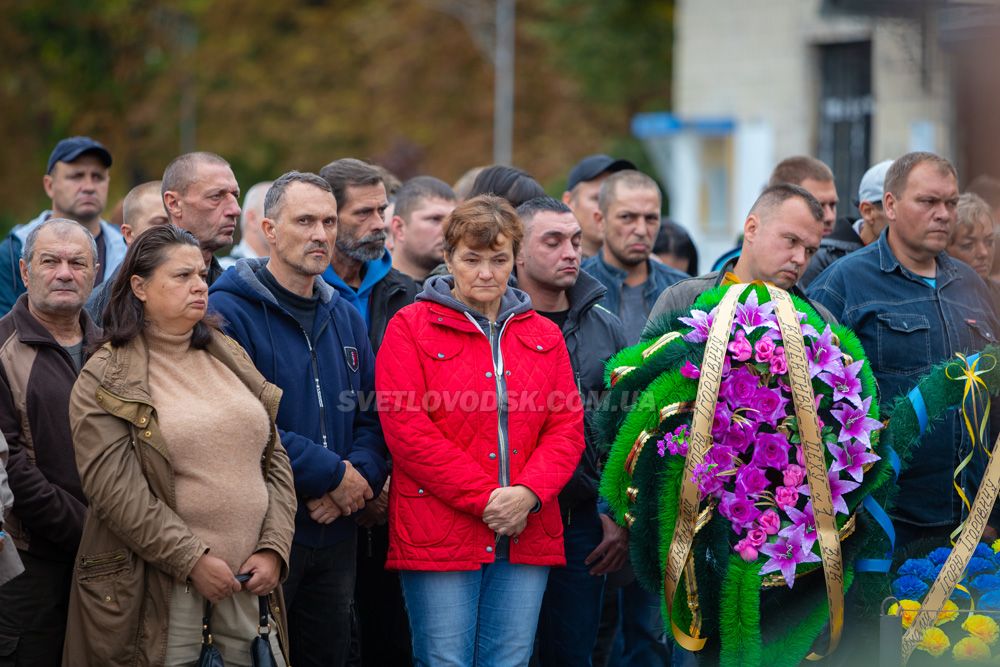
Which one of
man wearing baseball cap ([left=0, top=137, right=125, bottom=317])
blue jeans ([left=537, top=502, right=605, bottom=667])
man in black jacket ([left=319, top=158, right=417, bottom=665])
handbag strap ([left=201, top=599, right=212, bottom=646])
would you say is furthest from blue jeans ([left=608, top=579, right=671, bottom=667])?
man wearing baseball cap ([left=0, top=137, right=125, bottom=317])

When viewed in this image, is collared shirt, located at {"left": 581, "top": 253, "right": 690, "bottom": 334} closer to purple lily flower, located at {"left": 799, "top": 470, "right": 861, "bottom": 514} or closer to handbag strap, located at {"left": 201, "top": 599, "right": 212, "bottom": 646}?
purple lily flower, located at {"left": 799, "top": 470, "right": 861, "bottom": 514}

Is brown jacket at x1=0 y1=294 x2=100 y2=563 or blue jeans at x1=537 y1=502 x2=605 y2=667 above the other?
brown jacket at x1=0 y1=294 x2=100 y2=563

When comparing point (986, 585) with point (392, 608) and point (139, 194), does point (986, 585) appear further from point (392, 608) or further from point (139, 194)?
point (139, 194)

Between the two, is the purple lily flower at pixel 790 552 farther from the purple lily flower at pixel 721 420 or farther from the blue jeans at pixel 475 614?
the blue jeans at pixel 475 614

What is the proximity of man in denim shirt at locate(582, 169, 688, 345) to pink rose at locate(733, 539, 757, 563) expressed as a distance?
7.44ft

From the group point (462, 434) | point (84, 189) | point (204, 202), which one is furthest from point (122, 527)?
point (84, 189)

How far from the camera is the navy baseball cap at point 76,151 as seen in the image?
7.23m

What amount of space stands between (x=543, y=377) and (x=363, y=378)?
763 millimetres

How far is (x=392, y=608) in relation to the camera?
5.87 m

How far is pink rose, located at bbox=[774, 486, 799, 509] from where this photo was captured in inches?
179

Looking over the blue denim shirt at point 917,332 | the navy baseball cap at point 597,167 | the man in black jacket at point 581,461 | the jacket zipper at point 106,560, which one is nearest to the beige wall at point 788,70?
the navy baseball cap at point 597,167

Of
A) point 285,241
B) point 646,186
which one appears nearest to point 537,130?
point 646,186

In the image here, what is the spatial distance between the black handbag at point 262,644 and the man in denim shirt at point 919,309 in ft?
8.70

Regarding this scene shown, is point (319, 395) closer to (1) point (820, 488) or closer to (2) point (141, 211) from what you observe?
(1) point (820, 488)
